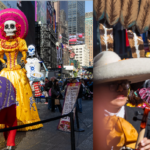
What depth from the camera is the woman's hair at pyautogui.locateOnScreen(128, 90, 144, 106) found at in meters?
1.32

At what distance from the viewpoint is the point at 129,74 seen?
1.24 meters

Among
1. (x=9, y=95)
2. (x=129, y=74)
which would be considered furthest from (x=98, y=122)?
(x=9, y=95)

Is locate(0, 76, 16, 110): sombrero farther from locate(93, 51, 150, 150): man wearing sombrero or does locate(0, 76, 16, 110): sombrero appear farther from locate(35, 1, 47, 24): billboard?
locate(35, 1, 47, 24): billboard

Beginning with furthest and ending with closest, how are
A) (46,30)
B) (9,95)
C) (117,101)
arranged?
(46,30), (9,95), (117,101)

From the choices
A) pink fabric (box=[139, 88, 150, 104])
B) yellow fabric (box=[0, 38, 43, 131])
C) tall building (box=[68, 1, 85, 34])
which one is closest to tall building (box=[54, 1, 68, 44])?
tall building (box=[68, 1, 85, 34])

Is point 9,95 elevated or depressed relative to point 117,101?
depressed

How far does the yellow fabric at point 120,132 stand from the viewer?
1.33 m

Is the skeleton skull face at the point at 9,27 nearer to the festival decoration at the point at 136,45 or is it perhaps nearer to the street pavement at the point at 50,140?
the street pavement at the point at 50,140

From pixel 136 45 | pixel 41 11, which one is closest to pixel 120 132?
pixel 136 45

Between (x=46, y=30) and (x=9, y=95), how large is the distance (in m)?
41.2

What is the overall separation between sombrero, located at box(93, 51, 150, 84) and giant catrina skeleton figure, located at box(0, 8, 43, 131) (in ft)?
10.1

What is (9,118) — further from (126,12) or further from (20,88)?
(126,12)

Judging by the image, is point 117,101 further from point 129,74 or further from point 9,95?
point 9,95

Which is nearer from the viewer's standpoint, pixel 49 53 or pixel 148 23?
pixel 148 23
